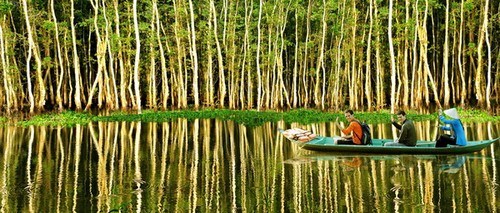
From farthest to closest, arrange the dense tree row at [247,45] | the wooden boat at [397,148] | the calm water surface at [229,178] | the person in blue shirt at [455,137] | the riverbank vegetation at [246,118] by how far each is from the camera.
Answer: the dense tree row at [247,45], the riverbank vegetation at [246,118], the person in blue shirt at [455,137], the wooden boat at [397,148], the calm water surface at [229,178]

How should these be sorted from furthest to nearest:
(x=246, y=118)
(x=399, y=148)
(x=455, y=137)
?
(x=246, y=118) → (x=455, y=137) → (x=399, y=148)

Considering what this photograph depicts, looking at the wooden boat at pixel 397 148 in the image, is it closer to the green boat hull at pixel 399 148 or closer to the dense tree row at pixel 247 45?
the green boat hull at pixel 399 148

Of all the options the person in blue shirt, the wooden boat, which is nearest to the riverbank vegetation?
the wooden boat

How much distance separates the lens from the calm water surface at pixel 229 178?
786cm

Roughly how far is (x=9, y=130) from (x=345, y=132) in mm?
13396

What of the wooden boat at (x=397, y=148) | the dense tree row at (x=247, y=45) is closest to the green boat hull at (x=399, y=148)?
the wooden boat at (x=397, y=148)

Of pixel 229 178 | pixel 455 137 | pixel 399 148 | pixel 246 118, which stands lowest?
pixel 229 178

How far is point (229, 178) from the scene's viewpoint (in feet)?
33.2

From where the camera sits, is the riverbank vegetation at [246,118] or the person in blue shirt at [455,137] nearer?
the person in blue shirt at [455,137]

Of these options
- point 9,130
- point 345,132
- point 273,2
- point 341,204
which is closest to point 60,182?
point 341,204

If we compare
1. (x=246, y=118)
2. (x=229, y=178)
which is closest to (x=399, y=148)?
(x=229, y=178)

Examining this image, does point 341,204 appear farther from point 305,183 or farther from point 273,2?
point 273,2

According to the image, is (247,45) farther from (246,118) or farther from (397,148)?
(397,148)

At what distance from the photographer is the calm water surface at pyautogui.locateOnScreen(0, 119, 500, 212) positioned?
786cm
